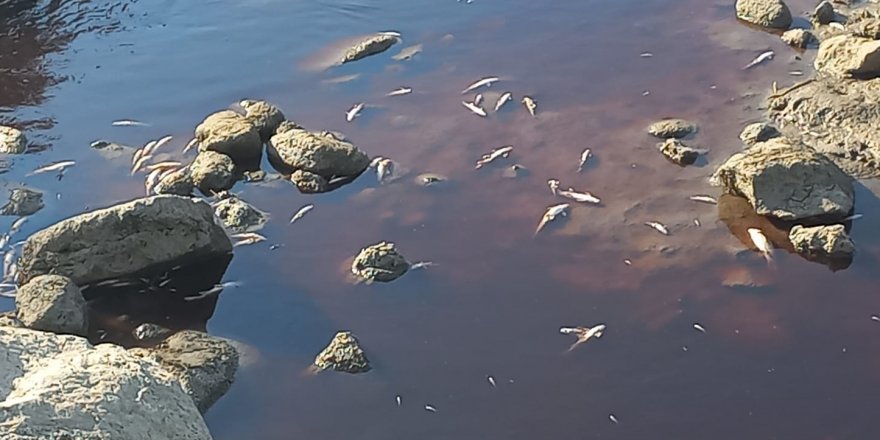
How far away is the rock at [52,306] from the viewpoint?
7.32m

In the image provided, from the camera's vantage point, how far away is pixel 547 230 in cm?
832

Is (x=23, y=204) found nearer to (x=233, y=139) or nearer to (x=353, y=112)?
(x=233, y=139)

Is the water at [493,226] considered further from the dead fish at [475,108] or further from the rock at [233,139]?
the rock at [233,139]

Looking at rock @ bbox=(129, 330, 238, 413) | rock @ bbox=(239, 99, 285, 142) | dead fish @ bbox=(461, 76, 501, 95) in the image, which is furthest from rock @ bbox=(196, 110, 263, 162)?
rock @ bbox=(129, 330, 238, 413)

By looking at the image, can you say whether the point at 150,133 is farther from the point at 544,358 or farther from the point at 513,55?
the point at 544,358

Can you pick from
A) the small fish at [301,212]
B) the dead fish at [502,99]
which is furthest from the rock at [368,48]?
the small fish at [301,212]

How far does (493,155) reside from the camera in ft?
30.4

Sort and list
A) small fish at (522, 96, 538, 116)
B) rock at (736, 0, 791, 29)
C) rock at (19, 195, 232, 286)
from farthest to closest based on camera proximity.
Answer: rock at (736, 0, 791, 29), small fish at (522, 96, 538, 116), rock at (19, 195, 232, 286)

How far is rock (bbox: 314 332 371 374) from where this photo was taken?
7109 millimetres

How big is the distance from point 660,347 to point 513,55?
179 inches

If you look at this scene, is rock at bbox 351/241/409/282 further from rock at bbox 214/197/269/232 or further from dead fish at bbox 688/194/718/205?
dead fish at bbox 688/194/718/205

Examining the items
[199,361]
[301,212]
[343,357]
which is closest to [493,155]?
[301,212]

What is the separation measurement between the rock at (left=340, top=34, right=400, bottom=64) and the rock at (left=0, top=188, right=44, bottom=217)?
3316mm

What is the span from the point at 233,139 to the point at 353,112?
1.21 m
